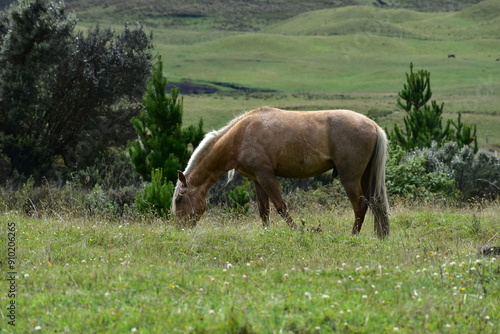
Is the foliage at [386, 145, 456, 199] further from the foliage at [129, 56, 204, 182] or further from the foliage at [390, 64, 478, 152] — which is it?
the foliage at [390, 64, 478, 152]

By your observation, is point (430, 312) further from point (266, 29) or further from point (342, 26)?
point (266, 29)

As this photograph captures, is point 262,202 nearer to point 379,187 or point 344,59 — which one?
point 379,187

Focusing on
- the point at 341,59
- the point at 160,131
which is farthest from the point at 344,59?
the point at 160,131

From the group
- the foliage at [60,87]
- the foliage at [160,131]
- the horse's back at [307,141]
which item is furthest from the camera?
the foliage at [60,87]

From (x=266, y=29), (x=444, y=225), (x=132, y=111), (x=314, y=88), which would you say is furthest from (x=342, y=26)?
(x=444, y=225)

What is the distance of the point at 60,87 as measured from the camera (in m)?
27.2

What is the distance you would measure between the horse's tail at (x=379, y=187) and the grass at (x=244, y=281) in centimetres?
29

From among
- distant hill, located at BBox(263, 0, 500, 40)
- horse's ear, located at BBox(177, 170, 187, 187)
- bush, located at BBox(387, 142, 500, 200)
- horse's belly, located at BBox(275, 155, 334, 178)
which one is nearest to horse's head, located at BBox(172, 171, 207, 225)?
horse's ear, located at BBox(177, 170, 187, 187)

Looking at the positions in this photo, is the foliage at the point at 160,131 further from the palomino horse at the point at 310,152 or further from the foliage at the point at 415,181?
the palomino horse at the point at 310,152

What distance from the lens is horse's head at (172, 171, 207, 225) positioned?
39.0ft

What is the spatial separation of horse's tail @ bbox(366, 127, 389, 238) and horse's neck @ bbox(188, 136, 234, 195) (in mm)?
2349

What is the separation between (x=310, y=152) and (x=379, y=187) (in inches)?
50.3

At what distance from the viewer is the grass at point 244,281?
6.12 m

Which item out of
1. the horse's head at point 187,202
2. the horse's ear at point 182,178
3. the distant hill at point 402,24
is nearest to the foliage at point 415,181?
the horse's head at point 187,202
